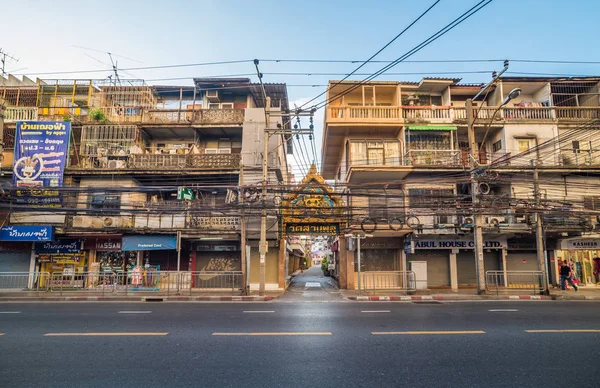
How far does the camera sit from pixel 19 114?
25375mm

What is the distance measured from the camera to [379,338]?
7562 mm

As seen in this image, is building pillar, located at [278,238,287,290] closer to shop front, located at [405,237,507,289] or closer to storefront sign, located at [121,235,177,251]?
storefront sign, located at [121,235,177,251]

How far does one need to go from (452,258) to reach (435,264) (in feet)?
3.83

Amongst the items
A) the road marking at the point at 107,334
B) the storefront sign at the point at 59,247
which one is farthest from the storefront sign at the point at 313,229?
the storefront sign at the point at 59,247

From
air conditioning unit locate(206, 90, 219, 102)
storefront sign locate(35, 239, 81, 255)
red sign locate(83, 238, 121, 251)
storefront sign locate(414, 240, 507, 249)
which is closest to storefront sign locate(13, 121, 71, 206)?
storefront sign locate(35, 239, 81, 255)

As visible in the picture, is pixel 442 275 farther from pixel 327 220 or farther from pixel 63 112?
pixel 63 112

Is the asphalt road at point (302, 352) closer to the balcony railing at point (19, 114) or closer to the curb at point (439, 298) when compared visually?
the curb at point (439, 298)

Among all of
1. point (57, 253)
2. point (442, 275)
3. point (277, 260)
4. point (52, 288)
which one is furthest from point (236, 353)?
point (57, 253)

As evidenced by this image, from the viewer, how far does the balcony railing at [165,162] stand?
78.7 feet

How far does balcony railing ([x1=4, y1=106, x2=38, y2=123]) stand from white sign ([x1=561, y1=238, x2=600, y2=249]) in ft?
122

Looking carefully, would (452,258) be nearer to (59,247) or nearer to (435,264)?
(435,264)

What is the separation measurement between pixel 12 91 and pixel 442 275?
3395 cm

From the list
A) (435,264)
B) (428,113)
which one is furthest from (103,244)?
(428,113)

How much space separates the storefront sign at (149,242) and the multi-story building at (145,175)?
0.21 ft
